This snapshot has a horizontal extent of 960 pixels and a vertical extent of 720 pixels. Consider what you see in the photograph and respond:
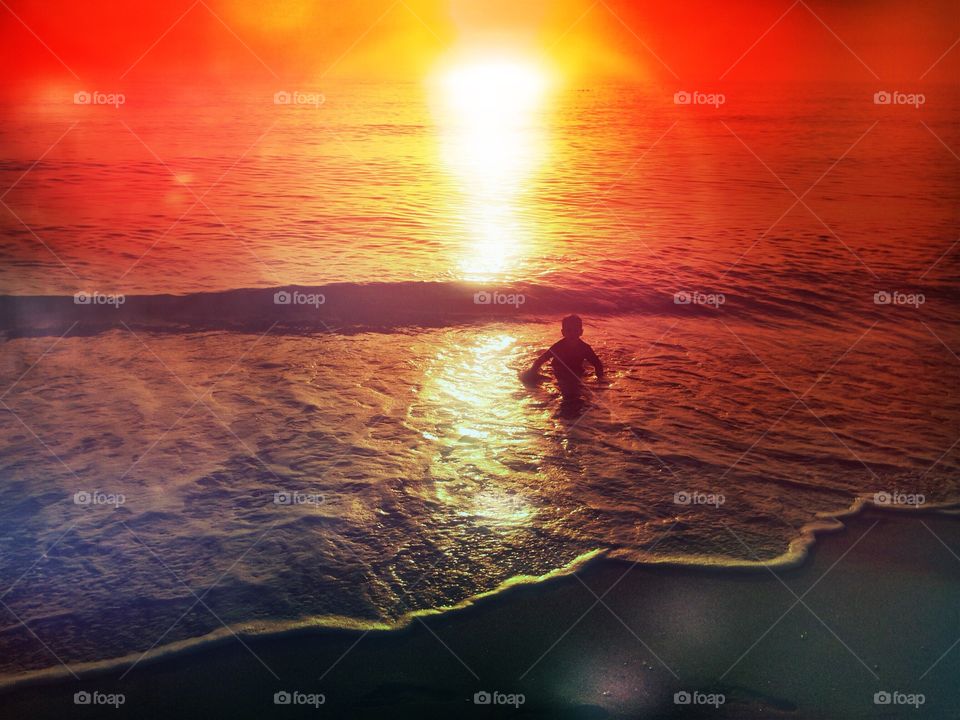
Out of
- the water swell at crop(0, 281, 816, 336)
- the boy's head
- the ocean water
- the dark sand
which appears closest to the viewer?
the dark sand

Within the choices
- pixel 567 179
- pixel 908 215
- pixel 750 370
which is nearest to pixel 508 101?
pixel 567 179

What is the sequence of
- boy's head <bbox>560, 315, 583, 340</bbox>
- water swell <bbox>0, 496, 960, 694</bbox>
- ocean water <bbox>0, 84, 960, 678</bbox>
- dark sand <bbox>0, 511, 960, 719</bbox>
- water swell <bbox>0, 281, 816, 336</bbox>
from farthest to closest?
water swell <bbox>0, 281, 816, 336</bbox>
boy's head <bbox>560, 315, 583, 340</bbox>
ocean water <bbox>0, 84, 960, 678</bbox>
water swell <bbox>0, 496, 960, 694</bbox>
dark sand <bbox>0, 511, 960, 719</bbox>

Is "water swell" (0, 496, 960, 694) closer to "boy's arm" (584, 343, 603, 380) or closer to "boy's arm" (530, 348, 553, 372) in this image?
"boy's arm" (584, 343, 603, 380)

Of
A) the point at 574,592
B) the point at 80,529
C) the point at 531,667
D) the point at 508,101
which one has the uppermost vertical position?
the point at 508,101

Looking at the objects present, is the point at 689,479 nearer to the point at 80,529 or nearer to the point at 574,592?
the point at 574,592

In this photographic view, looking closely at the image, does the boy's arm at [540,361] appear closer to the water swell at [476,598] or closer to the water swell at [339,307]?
the water swell at [339,307]

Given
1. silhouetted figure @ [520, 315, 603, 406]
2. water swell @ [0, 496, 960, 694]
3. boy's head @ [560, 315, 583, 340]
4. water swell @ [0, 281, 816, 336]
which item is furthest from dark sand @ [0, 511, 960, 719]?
water swell @ [0, 281, 816, 336]
